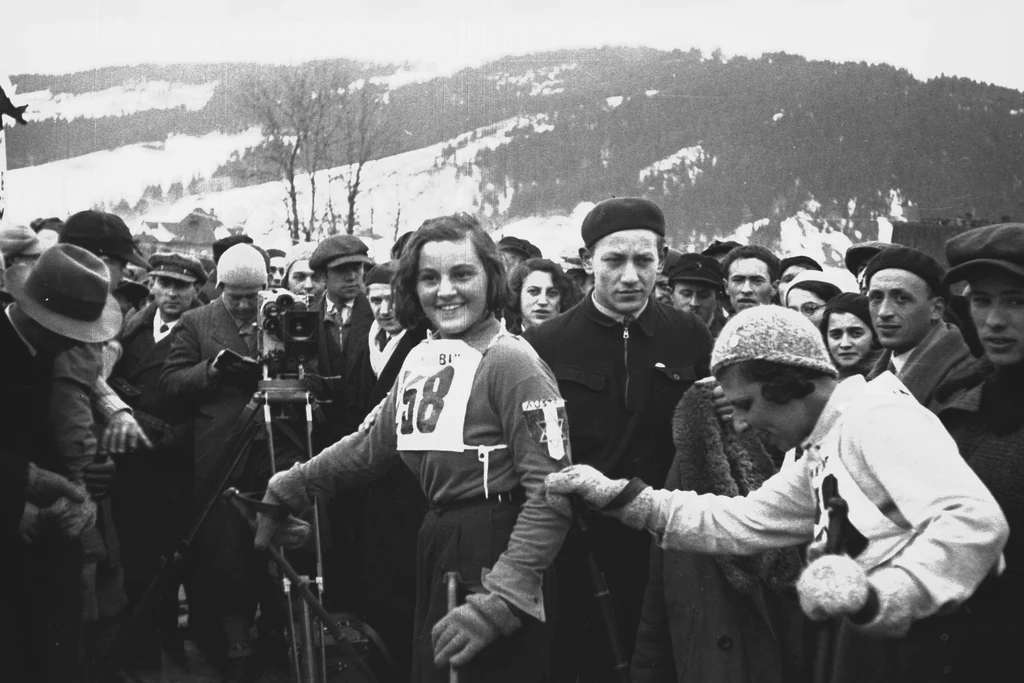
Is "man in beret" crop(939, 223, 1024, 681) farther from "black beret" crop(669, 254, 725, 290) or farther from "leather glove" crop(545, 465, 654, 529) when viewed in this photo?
"black beret" crop(669, 254, 725, 290)

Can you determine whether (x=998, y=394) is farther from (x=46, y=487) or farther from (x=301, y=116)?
(x=301, y=116)

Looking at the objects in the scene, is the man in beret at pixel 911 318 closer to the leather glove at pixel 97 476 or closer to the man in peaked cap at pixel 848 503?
the man in peaked cap at pixel 848 503

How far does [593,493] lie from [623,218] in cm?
178

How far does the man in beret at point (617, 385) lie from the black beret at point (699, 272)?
7.53 feet

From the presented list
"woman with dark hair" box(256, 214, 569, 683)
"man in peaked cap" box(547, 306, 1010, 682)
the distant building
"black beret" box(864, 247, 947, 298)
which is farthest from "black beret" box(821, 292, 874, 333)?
the distant building

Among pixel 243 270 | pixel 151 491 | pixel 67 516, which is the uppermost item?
pixel 243 270

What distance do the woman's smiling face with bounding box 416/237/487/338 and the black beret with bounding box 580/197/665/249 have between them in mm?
1144

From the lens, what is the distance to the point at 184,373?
585cm

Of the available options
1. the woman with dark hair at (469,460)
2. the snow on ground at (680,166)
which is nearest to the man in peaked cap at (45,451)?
the woman with dark hair at (469,460)

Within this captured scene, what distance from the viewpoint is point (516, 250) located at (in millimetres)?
7609

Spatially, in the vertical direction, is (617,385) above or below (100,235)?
below

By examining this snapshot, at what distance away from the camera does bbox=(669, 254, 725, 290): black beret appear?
707 centimetres

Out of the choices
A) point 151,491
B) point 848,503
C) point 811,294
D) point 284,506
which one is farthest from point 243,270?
point 848,503

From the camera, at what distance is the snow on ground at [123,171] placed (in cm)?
995
